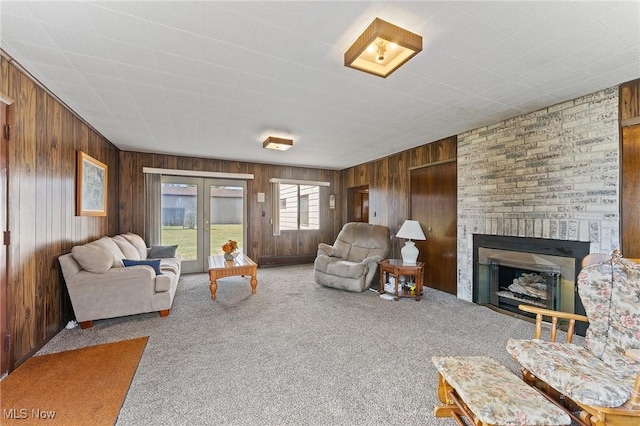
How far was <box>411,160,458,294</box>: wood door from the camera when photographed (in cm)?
420

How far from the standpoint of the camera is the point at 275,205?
625cm

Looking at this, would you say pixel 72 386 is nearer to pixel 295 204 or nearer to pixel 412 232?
pixel 412 232

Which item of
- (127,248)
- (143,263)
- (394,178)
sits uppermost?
(394,178)

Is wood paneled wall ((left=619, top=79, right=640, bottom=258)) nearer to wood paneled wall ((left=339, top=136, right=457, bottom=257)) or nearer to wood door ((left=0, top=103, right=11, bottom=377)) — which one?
wood paneled wall ((left=339, top=136, right=457, bottom=257))

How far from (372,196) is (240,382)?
4.68 meters

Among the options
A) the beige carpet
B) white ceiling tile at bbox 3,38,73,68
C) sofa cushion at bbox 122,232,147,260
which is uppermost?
white ceiling tile at bbox 3,38,73,68

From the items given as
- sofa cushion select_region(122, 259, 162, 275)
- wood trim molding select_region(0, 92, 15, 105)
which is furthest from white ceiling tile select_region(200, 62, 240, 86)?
sofa cushion select_region(122, 259, 162, 275)

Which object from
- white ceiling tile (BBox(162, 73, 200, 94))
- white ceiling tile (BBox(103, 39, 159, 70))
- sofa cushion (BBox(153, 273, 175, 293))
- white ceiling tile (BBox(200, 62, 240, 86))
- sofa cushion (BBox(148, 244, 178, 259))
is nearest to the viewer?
white ceiling tile (BBox(103, 39, 159, 70))

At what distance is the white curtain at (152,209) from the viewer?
5.16 meters

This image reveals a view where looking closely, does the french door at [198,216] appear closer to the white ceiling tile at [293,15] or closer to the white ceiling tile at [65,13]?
the white ceiling tile at [65,13]

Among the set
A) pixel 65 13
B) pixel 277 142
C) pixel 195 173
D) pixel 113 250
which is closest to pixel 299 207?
pixel 195 173

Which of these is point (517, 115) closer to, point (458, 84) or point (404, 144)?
point (458, 84)

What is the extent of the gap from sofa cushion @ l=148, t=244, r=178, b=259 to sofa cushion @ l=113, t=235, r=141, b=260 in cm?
48

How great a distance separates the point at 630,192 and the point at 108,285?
518 cm
